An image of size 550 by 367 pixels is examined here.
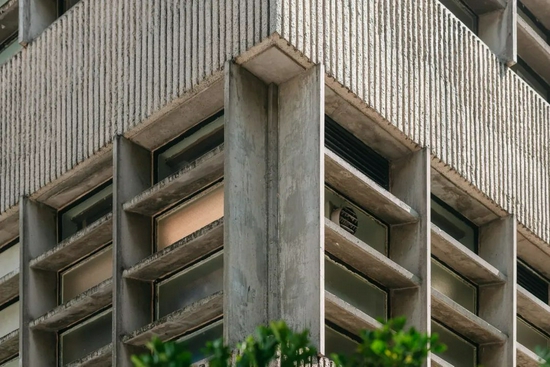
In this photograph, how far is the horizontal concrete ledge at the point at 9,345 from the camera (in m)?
25.7

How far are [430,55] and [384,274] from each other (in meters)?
3.14

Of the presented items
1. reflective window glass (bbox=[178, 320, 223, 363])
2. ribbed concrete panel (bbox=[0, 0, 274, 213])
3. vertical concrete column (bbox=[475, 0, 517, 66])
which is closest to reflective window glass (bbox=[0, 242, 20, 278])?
ribbed concrete panel (bbox=[0, 0, 274, 213])

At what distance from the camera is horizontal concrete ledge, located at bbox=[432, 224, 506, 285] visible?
25.1m

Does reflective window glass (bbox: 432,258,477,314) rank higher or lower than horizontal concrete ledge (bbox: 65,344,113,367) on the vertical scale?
higher

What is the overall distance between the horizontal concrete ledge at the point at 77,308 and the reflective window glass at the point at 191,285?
73cm

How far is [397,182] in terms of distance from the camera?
24.6 metres

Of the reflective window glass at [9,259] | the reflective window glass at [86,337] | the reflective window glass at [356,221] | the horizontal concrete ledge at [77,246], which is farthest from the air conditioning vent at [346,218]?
the reflective window glass at [9,259]

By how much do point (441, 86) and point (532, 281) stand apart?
4.17m

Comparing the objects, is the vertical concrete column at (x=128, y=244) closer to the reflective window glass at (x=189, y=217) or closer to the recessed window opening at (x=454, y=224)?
the reflective window glass at (x=189, y=217)

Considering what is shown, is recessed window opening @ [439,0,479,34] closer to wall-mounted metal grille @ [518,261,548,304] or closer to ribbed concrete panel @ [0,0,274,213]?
wall-mounted metal grille @ [518,261,548,304]

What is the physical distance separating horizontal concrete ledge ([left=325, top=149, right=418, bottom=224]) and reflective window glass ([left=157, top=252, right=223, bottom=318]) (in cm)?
167

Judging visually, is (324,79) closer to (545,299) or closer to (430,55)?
(430,55)

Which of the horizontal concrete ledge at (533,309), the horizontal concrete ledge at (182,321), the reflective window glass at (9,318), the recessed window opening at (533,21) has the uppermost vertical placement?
the recessed window opening at (533,21)

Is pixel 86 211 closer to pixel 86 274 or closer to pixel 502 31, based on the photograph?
pixel 86 274
